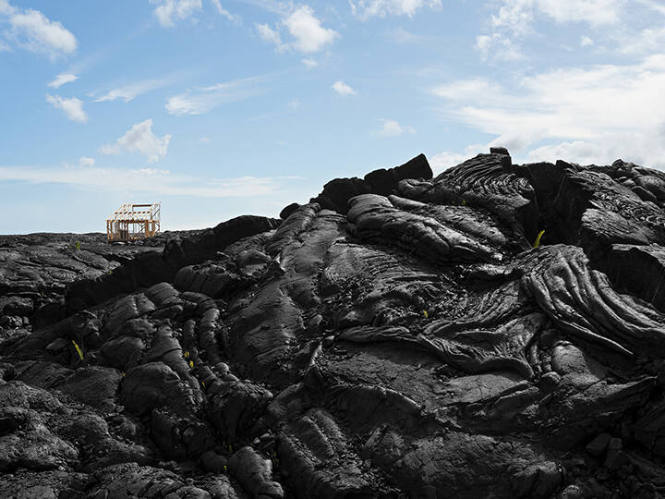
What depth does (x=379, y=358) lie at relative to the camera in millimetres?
9719

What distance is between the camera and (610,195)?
13242 mm

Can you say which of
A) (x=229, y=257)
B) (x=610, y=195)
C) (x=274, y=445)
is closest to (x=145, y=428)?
(x=274, y=445)

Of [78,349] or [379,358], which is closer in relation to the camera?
[379,358]

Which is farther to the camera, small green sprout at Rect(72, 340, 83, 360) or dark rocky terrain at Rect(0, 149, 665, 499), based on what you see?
small green sprout at Rect(72, 340, 83, 360)

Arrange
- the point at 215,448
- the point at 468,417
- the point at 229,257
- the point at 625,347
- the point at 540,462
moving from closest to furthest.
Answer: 1. the point at 540,462
2. the point at 468,417
3. the point at 625,347
4. the point at 215,448
5. the point at 229,257

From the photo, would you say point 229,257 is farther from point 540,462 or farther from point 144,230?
point 144,230

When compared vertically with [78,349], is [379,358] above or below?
above

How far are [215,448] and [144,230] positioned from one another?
70.5 feet

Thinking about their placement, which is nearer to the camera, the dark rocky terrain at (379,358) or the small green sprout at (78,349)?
the dark rocky terrain at (379,358)

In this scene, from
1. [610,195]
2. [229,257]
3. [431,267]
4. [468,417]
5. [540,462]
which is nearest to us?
[540,462]

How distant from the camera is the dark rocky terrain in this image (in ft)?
26.3

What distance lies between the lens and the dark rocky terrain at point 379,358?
8.02 meters

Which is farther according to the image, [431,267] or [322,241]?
[322,241]

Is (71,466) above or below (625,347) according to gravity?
below
